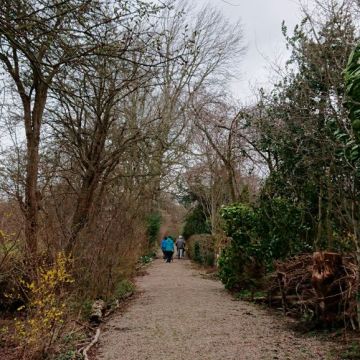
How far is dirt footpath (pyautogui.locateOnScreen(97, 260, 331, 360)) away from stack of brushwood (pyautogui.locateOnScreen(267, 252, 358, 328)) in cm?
52

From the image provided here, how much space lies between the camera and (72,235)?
7.88 m

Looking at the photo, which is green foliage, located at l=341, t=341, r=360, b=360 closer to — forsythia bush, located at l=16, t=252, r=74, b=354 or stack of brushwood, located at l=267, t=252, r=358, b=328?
stack of brushwood, located at l=267, t=252, r=358, b=328

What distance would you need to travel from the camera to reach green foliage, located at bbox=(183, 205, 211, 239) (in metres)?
29.3

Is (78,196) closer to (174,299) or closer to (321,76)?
(174,299)

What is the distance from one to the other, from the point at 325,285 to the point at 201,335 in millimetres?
2052

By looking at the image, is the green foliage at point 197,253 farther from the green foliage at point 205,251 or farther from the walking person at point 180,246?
the walking person at point 180,246

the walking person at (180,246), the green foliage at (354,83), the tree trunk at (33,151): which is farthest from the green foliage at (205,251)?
the green foliage at (354,83)

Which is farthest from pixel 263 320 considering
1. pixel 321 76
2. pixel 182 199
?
pixel 182 199

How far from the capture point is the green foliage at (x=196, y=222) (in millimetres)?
29317

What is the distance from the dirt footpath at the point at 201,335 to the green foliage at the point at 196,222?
61.9 feet

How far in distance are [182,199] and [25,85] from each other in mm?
21505

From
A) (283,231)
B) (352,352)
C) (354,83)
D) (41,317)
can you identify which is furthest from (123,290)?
(354,83)

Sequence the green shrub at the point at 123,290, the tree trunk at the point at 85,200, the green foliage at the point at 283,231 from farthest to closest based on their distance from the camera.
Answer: the green shrub at the point at 123,290 < the green foliage at the point at 283,231 < the tree trunk at the point at 85,200

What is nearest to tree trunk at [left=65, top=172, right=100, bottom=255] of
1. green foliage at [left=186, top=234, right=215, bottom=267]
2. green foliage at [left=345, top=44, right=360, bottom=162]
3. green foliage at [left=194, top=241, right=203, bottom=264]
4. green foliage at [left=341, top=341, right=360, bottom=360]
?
green foliage at [left=341, top=341, right=360, bottom=360]
